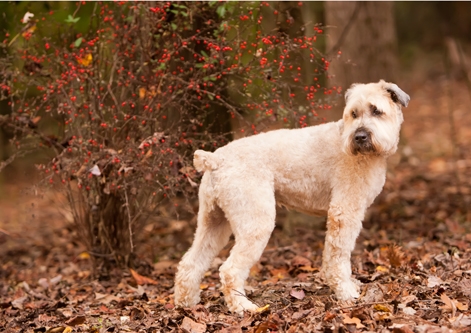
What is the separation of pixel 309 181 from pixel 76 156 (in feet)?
7.74

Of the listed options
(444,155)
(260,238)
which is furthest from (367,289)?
(444,155)

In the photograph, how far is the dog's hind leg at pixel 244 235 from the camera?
15.8 feet

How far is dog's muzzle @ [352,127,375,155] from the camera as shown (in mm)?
4637

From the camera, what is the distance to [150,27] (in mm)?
5820

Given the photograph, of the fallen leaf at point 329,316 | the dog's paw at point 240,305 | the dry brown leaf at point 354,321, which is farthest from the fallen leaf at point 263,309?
the dry brown leaf at point 354,321

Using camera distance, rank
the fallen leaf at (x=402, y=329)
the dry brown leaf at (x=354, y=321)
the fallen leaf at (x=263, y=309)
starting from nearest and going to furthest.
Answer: the fallen leaf at (x=402, y=329) → the dry brown leaf at (x=354, y=321) → the fallen leaf at (x=263, y=309)

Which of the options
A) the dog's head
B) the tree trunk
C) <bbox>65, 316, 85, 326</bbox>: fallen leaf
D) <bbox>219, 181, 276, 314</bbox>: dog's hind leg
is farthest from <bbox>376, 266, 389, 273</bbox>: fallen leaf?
the tree trunk

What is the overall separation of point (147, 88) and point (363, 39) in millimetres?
4404

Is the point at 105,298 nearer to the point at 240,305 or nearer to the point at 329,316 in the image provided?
the point at 240,305

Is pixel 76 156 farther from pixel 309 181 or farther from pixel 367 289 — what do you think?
pixel 367 289

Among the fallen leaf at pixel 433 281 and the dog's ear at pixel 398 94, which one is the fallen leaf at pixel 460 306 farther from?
the dog's ear at pixel 398 94

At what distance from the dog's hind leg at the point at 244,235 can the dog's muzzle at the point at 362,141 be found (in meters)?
0.86

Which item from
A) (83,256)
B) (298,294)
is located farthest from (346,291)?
(83,256)

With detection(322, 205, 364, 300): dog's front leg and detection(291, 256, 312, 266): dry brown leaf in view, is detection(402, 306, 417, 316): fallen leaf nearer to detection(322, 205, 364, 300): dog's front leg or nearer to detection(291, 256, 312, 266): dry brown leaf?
detection(322, 205, 364, 300): dog's front leg
